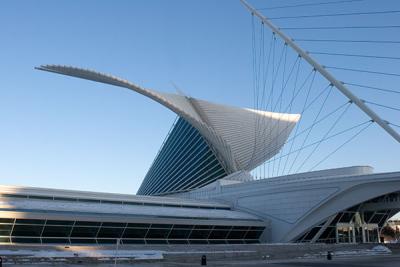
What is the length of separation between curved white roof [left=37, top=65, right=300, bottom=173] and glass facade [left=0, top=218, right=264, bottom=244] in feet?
89.4

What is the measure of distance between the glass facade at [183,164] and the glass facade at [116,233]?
2821 centimetres

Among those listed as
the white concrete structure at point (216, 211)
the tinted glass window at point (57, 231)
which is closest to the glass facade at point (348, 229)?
the white concrete structure at point (216, 211)

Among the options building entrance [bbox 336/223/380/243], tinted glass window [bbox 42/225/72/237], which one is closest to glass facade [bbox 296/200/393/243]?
building entrance [bbox 336/223/380/243]

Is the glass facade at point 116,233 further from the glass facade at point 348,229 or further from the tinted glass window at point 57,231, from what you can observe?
the glass facade at point 348,229

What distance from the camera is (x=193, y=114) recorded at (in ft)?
296

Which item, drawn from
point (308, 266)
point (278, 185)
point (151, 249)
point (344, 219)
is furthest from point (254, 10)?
point (308, 266)

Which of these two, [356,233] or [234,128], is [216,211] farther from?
[234,128]

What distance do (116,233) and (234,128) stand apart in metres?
43.4

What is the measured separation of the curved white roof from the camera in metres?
88.4

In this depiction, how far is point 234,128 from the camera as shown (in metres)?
93.1

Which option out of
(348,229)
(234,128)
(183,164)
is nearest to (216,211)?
(348,229)

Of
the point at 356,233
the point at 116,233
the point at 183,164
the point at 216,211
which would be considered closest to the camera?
the point at 116,233

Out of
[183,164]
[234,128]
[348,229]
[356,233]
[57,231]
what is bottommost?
[356,233]

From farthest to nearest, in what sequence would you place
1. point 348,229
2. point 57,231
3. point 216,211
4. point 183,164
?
A: 1. point 183,164
2. point 216,211
3. point 348,229
4. point 57,231
